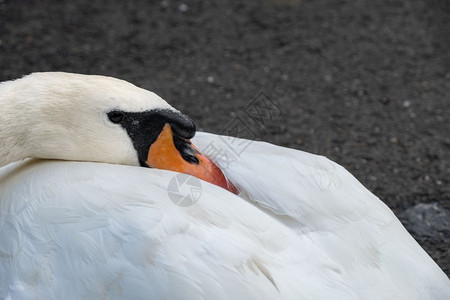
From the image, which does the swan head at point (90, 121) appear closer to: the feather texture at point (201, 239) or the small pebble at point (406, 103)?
the feather texture at point (201, 239)

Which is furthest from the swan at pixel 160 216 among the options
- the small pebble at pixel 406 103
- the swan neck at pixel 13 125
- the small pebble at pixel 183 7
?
the small pebble at pixel 183 7

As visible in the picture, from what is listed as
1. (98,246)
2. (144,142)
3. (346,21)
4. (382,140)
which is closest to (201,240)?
(98,246)

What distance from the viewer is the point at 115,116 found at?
1.99 meters

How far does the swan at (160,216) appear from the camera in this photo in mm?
1749

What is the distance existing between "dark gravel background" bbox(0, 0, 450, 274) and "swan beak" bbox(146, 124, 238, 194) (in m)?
1.35

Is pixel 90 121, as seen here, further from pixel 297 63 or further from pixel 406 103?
pixel 297 63

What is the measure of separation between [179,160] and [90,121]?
277 millimetres

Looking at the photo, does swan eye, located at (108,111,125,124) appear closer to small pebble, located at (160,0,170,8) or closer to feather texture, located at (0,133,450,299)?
feather texture, located at (0,133,450,299)

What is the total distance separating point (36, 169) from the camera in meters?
2.04

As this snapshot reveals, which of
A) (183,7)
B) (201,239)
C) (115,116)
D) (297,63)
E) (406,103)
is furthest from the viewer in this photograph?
(183,7)

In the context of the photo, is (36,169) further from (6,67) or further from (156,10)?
(156,10)

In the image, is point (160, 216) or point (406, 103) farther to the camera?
point (406, 103)

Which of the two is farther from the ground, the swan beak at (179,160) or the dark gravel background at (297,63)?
the swan beak at (179,160)

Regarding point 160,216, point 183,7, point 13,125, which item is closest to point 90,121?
point 13,125
